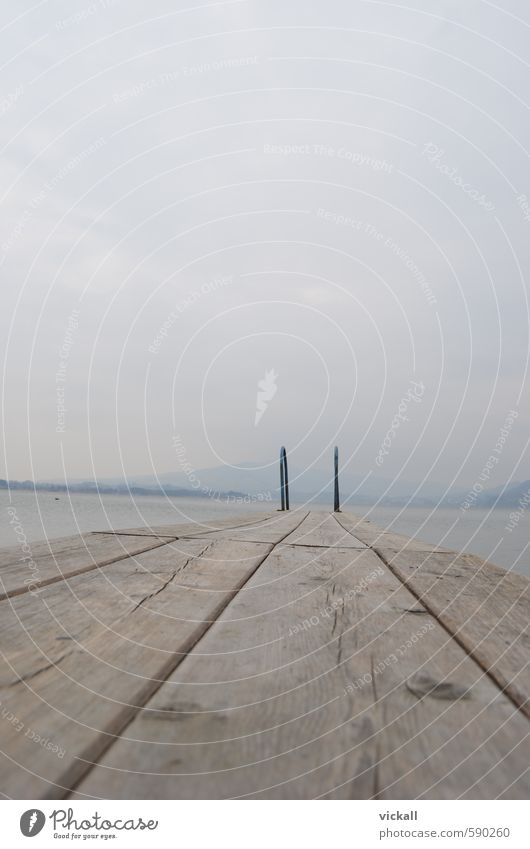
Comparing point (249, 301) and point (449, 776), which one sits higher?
point (249, 301)

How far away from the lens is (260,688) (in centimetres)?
86

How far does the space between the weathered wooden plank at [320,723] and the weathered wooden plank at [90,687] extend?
4cm

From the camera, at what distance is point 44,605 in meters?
1.32

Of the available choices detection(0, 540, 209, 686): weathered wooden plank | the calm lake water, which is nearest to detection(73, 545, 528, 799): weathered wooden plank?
detection(0, 540, 209, 686): weathered wooden plank

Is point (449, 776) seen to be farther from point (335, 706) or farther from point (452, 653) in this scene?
point (452, 653)

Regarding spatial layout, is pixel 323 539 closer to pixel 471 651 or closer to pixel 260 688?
pixel 471 651

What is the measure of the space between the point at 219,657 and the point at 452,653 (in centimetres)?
52

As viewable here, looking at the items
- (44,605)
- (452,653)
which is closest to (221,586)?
(44,605)

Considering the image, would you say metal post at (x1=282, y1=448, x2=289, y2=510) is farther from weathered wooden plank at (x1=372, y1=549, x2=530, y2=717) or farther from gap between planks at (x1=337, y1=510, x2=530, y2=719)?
gap between planks at (x1=337, y1=510, x2=530, y2=719)

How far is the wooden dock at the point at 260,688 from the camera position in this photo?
624 millimetres

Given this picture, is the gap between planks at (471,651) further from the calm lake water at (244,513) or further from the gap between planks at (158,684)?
the calm lake water at (244,513)

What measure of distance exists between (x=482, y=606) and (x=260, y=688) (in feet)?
2.80

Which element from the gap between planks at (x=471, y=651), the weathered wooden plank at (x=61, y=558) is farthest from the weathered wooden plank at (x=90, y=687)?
the gap between planks at (x=471, y=651)
